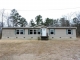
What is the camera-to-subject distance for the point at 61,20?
1598 inches

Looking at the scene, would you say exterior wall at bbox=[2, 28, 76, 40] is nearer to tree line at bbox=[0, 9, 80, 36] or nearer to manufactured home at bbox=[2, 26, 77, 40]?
manufactured home at bbox=[2, 26, 77, 40]

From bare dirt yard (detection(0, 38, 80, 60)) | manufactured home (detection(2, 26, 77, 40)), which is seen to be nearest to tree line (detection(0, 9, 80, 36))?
manufactured home (detection(2, 26, 77, 40))

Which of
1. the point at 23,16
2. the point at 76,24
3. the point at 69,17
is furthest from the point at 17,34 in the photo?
the point at 69,17

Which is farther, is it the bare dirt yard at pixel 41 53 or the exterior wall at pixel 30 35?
the exterior wall at pixel 30 35

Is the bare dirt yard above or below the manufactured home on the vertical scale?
below

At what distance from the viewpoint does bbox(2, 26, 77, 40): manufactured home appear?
22.0m

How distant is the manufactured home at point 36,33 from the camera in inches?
865

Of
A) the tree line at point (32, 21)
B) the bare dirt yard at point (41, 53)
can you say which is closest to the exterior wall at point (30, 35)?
the bare dirt yard at point (41, 53)

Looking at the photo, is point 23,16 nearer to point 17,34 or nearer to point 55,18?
point 55,18

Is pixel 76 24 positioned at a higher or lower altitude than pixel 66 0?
lower

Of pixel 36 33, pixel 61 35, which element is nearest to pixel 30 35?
pixel 36 33

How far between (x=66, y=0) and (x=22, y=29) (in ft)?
28.9

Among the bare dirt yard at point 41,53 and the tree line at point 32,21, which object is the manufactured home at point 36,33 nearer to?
the bare dirt yard at point 41,53

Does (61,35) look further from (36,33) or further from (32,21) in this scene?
(32,21)
